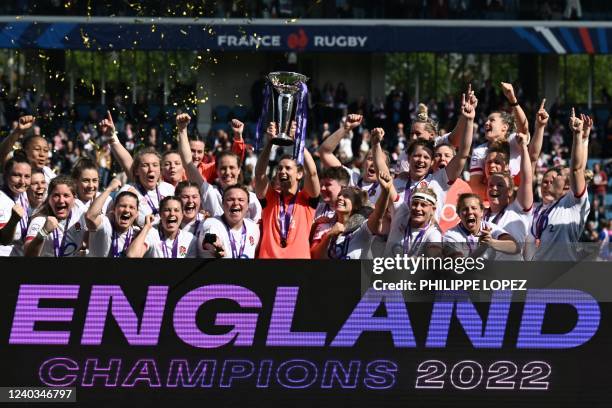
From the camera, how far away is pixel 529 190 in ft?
32.4

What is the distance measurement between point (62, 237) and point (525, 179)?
3387 mm

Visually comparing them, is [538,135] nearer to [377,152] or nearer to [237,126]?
[377,152]

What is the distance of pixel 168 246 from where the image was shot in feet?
30.2

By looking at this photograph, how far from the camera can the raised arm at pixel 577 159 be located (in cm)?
974

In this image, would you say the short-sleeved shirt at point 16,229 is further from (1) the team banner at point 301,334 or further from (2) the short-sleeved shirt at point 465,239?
(2) the short-sleeved shirt at point 465,239

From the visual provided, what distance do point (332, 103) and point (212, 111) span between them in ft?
11.1

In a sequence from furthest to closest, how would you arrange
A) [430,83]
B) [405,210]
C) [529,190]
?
[430,83] < [529,190] < [405,210]

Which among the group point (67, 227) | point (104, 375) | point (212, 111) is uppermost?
point (67, 227)

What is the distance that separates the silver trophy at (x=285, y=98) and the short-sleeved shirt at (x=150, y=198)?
1104mm

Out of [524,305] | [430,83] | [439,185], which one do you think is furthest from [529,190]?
[430,83]

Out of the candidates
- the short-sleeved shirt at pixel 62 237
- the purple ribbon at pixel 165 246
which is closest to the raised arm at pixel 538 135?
the purple ribbon at pixel 165 246

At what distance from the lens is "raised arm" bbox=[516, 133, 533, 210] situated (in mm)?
9820

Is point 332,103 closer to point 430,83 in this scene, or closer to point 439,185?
point 430,83

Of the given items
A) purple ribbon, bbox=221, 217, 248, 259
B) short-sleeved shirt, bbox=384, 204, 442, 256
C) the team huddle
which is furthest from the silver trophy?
short-sleeved shirt, bbox=384, 204, 442, 256
